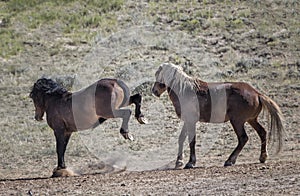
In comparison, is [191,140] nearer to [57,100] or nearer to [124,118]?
[124,118]

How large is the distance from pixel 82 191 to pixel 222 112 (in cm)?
302

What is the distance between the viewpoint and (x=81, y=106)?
39.8ft

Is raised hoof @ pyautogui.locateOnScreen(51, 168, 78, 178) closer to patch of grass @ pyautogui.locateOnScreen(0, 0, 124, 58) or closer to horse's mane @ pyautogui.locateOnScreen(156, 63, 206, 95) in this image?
horse's mane @ pyautogui.locateOnScreen(156, 63, 206, 95)

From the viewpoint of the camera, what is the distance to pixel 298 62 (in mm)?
21500

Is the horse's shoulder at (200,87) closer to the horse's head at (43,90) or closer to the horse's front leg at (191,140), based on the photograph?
the horse's front leg at (191,140)

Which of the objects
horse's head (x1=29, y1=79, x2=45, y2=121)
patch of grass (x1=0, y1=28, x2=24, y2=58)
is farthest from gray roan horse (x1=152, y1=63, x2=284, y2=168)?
patch of grass (x1=0, y1=28, x2=24, y2=58)

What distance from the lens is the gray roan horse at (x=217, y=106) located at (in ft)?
38.0

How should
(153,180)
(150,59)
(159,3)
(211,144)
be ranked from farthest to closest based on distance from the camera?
(159,3), (150,59), (211,144), (153,180)

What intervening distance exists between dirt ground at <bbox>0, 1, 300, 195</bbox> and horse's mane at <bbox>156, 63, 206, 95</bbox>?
1299mm

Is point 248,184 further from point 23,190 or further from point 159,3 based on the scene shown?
point 159,3

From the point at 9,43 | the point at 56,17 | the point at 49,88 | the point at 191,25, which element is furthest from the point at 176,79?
the point at 56,17

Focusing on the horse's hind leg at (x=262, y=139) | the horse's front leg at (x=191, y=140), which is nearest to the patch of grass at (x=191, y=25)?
the horse's hind leg at (x=262, y=139)

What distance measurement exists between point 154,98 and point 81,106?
6.85m

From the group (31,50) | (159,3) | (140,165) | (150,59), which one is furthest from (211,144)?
(159,3)
